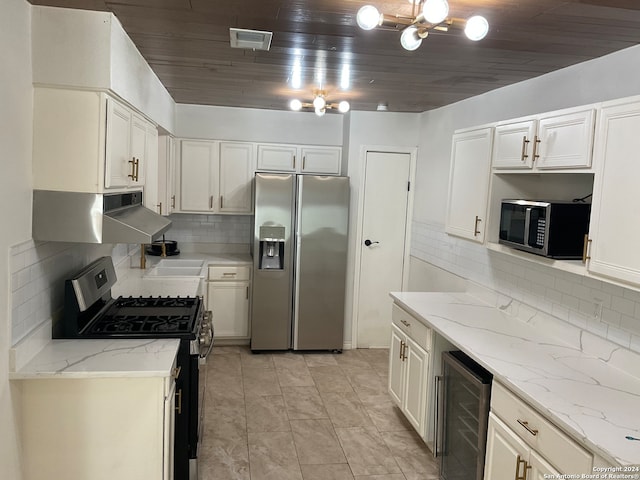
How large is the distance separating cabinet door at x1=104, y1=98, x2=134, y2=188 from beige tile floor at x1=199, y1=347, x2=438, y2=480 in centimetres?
177

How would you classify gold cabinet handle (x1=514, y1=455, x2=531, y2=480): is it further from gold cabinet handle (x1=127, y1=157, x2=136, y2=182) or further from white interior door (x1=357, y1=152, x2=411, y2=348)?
white interior door (x1=357, y1=152, x2=411, y2=348)

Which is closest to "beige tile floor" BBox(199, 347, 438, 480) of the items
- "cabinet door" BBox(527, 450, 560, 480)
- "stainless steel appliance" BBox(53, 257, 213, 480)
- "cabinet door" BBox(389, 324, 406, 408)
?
"cabinet door" BBox(389, 324, 406, 408)

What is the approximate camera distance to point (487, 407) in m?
2.57

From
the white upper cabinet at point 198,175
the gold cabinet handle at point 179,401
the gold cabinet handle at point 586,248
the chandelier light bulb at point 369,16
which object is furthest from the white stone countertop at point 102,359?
the white upper cabinet at point 198,175

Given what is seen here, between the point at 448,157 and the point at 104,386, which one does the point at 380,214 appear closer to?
the point at 448,157

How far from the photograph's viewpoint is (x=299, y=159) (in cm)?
538

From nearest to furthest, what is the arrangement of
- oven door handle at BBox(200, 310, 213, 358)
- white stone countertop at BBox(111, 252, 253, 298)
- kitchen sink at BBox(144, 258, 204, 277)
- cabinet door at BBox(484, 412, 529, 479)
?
1. cabinet door at BBox(484, 412, 529, 479)
2. oven door handle at BBox(200, 310, 213, 358)
3. white stone countertop at BBox(111, 252, 253, 298)
4. kitchen sink at BBox(144, 258, 204, 277)

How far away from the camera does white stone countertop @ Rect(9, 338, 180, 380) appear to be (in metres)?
2.26

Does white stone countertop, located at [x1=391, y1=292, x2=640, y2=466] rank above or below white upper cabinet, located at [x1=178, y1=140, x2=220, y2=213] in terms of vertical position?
below

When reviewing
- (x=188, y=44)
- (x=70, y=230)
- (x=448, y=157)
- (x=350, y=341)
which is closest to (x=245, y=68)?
(x=188, y=44)

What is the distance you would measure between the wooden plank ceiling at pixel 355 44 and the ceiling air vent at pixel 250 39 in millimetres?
39

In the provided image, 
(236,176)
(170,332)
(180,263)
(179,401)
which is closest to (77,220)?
(170,332)

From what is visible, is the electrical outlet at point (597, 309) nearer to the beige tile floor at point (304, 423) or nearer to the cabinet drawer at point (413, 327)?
the cabinet drawer at point (413, 327)

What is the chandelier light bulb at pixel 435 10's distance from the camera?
1.68 metres
